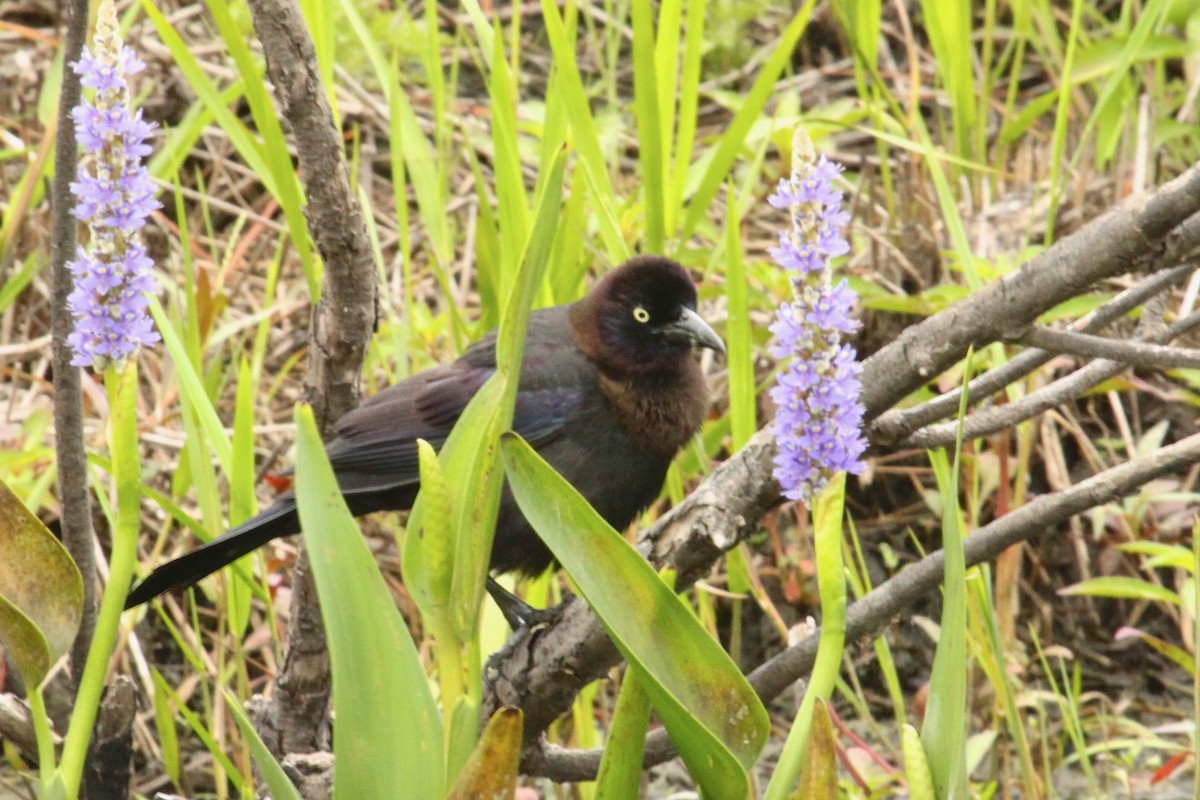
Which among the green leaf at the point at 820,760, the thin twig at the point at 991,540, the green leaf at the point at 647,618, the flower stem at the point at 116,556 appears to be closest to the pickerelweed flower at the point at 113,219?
the flower stem at the point at 116,556

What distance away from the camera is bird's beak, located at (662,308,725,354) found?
299cm

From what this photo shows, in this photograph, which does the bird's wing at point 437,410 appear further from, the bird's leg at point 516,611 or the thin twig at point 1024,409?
the thin twig at point 1024,409

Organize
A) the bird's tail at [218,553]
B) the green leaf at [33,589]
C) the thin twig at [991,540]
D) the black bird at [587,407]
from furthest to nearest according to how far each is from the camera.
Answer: the black bird at [587,407], the bird's tail at [218,553], the thin twig at [991,540], the green leaf at [33,589]

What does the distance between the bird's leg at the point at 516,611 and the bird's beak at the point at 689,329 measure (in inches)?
24.2

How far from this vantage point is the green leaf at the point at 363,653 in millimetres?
1435

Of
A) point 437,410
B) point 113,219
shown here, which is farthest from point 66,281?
point 437,410

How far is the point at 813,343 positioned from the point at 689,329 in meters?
1.60

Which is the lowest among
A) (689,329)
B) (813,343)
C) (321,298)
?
(689,329)

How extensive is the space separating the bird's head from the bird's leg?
1.67ft

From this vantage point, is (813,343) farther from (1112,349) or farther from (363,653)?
(363,653)

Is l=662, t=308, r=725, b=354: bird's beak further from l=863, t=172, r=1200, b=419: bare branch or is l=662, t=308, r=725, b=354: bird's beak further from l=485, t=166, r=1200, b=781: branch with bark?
l=863, t=172, r=1200, b=419: bare branch

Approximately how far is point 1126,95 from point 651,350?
5.56 ft

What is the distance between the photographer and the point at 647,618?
145 centimetres

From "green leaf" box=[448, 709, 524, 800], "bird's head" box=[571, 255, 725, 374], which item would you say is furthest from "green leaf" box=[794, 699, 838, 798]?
"bird's head" box=[571, 255, 725, 374]
